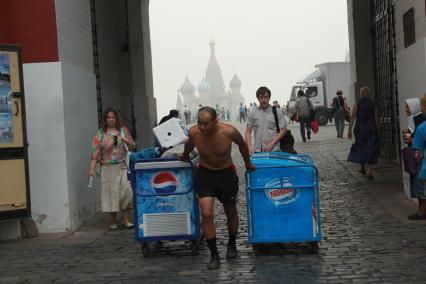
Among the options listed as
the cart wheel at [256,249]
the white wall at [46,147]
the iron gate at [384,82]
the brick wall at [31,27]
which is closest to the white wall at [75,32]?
the brick wall at [31,27]

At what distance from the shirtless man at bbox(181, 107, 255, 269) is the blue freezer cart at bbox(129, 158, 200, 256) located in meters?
0.35

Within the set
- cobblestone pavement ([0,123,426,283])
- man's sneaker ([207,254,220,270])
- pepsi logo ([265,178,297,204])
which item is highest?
pepsi logo ([265,178,297,204])

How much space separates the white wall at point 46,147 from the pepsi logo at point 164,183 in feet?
7.08

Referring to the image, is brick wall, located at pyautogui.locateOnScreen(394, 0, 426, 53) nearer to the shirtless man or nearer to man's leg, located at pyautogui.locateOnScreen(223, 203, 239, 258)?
the shirtless man

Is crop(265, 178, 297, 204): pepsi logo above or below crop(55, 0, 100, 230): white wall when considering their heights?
below

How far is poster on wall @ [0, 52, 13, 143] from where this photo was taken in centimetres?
878

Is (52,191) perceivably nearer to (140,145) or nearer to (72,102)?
(72,102)

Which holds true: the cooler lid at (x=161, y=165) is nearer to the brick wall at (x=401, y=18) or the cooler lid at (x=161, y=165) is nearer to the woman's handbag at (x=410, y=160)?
the woman's handbag at (x=410, y=160)

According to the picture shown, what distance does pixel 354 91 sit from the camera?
1786 cm

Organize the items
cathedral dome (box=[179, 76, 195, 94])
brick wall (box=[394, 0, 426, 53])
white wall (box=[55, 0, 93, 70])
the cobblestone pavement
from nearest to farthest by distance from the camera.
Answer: the cobblestone pavement
white wall (box=[55, 0, 93, 70])
brick wall (box=[394, 0, 426, 53])
cathedral dome (box=[179, 76, 195, 94])

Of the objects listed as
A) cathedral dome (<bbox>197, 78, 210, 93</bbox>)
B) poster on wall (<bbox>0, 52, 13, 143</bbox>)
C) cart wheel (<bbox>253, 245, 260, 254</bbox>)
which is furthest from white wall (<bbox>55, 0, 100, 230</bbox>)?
cathedral dome (<bbox>197, 78, 210, 93</bbox>)

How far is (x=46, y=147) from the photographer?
945 centimetres

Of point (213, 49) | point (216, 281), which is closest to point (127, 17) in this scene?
point (216, 281)

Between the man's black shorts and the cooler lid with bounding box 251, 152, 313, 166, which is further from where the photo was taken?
the cooler lid with bounding box 251, 152, 313, 166
